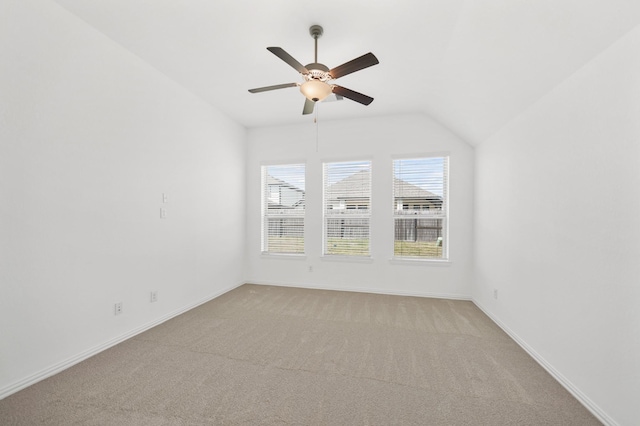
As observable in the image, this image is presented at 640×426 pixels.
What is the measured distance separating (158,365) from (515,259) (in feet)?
11.9

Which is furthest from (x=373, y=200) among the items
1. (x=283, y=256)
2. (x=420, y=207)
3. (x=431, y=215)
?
(x=283, y=256)

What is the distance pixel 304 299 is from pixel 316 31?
345 centimetres

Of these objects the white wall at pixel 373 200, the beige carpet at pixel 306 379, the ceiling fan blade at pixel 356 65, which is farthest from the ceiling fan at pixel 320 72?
the beige carpet at pixel 306 379

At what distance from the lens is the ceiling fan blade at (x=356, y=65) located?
1.89 m

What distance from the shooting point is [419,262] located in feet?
13.9

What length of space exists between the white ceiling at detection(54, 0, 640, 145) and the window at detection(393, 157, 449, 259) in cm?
105

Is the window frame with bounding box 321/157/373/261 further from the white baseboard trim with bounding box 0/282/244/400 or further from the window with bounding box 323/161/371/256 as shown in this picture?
the white baseboard trim with bounding box 0/282/244/400

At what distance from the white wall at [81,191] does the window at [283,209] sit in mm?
1565

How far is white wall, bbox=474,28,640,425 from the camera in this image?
153 cm

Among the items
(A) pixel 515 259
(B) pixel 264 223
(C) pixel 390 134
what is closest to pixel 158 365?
(B) pixel 264 223

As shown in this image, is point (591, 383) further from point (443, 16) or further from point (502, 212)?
point (443, 16)

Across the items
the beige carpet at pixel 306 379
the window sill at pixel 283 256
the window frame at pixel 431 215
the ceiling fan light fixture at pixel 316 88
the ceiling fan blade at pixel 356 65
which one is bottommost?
the beige carpet at pixel 306 379

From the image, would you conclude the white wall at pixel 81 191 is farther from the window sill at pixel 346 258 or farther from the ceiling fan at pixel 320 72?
the window sill at pixel 346 258

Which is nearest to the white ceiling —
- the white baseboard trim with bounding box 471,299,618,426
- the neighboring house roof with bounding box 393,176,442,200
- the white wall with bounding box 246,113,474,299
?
the white wall with bounding box 246,113,474,299
